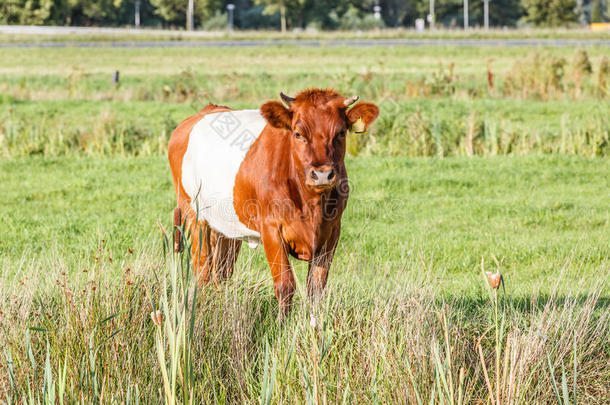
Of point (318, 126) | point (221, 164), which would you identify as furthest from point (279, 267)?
point (221, 164)

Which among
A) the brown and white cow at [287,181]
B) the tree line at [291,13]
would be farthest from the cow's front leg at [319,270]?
the tree line at [291,13]

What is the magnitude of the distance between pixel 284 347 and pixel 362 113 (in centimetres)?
168

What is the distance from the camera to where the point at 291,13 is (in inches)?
3105

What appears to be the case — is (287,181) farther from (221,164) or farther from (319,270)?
(221,164)

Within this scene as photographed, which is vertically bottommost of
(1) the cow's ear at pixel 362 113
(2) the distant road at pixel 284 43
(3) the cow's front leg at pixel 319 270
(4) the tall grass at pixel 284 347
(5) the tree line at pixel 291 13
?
(4) the tall grass at pixel 284 347

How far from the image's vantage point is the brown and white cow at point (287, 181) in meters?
4.45

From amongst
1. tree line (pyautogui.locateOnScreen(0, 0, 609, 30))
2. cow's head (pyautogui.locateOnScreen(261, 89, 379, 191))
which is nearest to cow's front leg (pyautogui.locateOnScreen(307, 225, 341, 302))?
cow's head (pyautogui.locateOnScreen(261, 89, 379, 191))

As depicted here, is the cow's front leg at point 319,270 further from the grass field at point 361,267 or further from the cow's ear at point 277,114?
the cow's ear at point 277,114

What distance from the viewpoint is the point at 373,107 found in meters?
4.75

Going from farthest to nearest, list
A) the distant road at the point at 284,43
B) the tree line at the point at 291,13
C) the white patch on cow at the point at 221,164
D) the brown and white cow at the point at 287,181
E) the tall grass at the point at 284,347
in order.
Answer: the tree line at the point at 291,13 < the distant road at the point at 284,43 < the white patch on cow at the point at 221,164 < the brown and white cow at the point at 287,181 < the tall grass at the point at 284,347

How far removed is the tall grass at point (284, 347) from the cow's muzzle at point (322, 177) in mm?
638

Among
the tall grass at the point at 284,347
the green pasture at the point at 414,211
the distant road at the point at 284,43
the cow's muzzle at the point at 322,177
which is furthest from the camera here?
the distant road at the point at 284,43

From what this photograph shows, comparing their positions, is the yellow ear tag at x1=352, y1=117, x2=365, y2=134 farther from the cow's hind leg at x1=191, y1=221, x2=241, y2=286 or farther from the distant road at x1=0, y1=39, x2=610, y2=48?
the distant road at x1=0, y1=39, x2=610, y2=48

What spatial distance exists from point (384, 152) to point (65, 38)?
48411 mm
